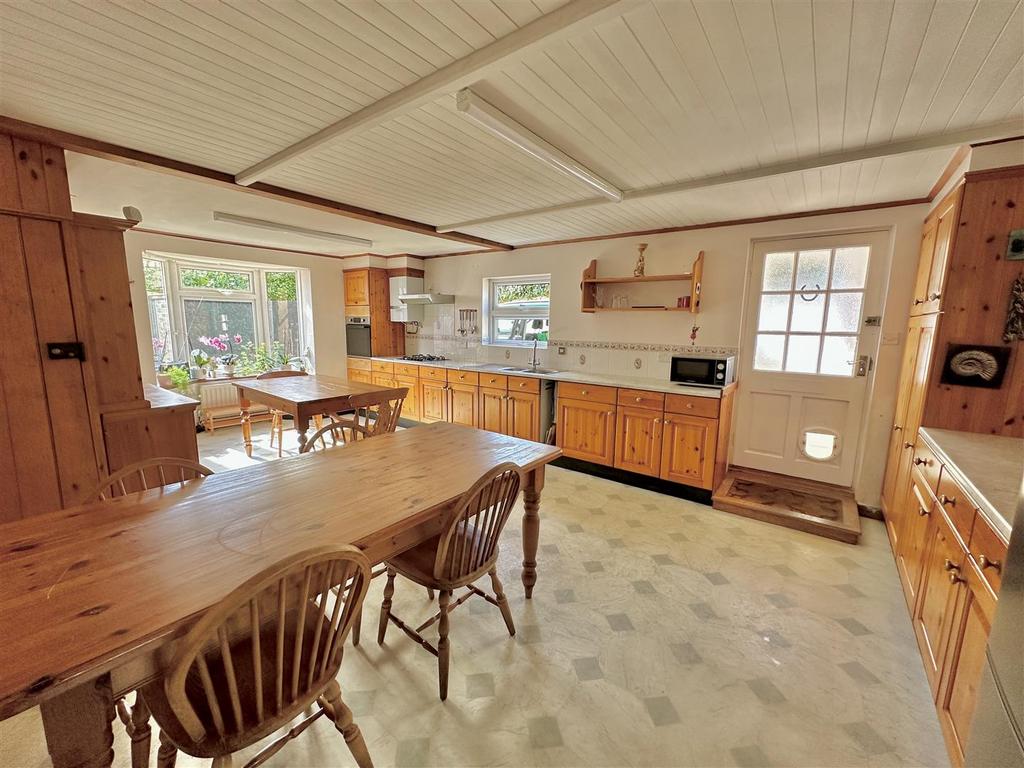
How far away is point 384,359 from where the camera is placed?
565 centimetres

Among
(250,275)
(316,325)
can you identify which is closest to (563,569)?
(316,325)

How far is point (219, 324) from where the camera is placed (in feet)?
17.6

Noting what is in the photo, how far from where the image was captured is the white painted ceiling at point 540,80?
122 cm

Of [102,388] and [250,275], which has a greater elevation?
[250,275]

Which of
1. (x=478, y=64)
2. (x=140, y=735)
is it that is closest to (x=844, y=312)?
(x=478, y=64)

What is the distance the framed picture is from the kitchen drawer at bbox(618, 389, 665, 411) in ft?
5.29

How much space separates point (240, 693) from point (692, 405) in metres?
3.05

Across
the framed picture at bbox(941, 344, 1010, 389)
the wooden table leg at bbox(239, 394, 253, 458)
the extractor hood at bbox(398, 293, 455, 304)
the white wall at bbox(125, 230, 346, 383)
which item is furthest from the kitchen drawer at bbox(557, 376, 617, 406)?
the white wall at bbox(125, 230, 346, 383)

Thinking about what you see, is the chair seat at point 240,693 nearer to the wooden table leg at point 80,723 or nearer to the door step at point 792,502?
the wooden table leg at point 80,723

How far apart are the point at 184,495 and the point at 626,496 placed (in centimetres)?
290

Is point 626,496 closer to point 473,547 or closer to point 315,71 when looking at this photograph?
point 473,547

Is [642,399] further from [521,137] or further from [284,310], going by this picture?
[284,310]

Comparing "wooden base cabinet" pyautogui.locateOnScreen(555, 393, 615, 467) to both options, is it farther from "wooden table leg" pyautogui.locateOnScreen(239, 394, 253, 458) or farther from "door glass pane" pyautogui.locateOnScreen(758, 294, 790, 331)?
"wooden table leg" pyautogui.locateOnScreen(239, 394, 253, 458)

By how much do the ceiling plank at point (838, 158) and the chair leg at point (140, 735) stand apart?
330 centimetres
